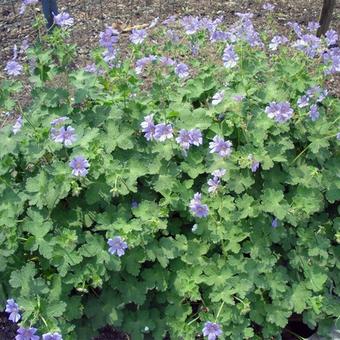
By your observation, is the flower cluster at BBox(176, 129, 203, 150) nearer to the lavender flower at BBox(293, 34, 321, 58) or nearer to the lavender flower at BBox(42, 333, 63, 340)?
the lavender flower at BBox(293, 34, 321, 58)

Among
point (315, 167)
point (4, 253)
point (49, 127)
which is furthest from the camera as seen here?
point (315, 167)

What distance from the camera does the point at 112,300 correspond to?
2812 millimetres

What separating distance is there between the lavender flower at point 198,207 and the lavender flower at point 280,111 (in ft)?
1.67

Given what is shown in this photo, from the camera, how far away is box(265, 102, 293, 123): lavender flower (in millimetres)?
2859

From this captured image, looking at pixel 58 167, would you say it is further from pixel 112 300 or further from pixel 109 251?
pixel 112 300

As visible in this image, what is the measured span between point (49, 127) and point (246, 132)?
903 mm

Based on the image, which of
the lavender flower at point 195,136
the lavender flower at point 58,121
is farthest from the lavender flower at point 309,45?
the lavender flower at point 58,121

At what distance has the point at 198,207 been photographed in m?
2.73

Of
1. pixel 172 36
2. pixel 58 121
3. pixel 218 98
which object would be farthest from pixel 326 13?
pixel 58 121

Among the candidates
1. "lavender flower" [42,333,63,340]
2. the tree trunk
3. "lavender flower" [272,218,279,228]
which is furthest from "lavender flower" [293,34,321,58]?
"lavender flower" [42,333,63,340]

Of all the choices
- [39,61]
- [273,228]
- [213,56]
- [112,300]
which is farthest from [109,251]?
[213,56]

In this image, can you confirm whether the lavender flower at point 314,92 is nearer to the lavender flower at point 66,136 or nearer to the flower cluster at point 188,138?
the flower cluster at point 188,138

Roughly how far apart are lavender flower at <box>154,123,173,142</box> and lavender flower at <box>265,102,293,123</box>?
0.47m

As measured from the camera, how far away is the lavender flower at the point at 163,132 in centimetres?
277
